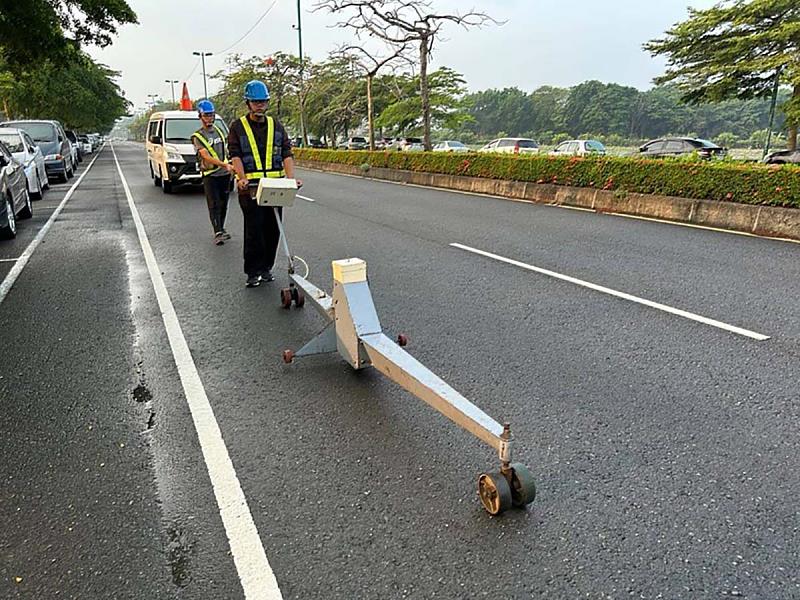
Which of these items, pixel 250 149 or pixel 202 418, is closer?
pixel 202 418

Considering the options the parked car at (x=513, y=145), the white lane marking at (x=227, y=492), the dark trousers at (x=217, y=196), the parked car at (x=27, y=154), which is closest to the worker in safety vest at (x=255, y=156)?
the white lane marking at (x=227, y=492)

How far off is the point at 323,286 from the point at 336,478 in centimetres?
369

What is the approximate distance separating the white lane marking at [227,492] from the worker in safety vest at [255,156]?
156cm

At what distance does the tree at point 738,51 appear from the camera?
77.3 ft

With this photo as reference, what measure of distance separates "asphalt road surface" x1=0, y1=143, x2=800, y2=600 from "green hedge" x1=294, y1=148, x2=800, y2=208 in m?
3.10

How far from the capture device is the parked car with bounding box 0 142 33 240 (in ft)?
30.3

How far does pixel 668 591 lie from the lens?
2.20 m

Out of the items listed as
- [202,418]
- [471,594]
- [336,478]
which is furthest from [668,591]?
[202,418]

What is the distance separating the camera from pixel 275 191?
17.3 feet

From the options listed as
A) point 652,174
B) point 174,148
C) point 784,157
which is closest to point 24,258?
point 174,148

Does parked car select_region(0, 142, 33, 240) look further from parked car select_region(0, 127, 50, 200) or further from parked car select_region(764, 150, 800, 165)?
parked car select_region(764, 150, 800, 165)

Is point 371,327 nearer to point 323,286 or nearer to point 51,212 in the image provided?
point 323,286

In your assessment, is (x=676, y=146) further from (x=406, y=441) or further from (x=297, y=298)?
(x=406, y=441)

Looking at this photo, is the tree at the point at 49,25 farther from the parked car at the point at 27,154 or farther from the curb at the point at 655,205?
the curb at the point at 655,205
